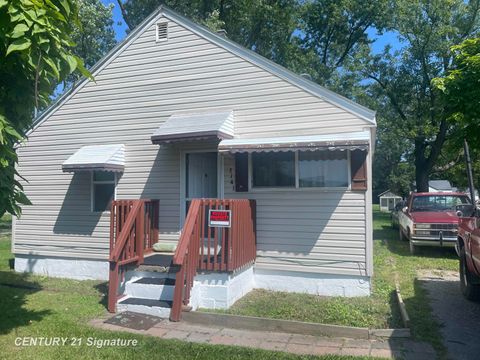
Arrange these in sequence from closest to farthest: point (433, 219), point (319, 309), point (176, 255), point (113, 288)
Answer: point (176, 255) → point (319, 309) → point (113, 288) → point (433, 219)

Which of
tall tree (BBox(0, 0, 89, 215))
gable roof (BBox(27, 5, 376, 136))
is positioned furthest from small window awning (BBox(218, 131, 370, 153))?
tall tree (BBox(0, 0, 89, 215))

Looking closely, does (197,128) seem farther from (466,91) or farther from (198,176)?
(466,91)

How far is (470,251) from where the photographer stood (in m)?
6.73

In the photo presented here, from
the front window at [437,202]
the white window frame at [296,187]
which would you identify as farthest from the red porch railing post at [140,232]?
the front window at [437,202]

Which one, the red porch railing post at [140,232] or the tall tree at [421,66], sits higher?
the tall tree at [421,66]

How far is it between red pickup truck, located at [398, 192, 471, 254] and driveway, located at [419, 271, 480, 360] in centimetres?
255

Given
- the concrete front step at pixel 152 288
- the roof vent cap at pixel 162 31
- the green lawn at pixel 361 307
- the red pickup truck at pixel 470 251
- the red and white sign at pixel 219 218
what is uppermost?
the roof vent cap at pixel 162 31

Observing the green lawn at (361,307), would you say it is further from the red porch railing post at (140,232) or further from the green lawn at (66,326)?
the red porch railing post at (140,232)

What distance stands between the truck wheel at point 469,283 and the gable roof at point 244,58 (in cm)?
301

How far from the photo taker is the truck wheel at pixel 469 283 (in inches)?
288

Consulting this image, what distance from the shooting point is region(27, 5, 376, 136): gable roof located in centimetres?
792

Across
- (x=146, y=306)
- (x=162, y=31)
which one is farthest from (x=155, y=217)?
(x=162, y=31)

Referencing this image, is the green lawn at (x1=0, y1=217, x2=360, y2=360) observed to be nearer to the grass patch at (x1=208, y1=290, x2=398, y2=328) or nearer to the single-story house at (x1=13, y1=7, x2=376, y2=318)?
Result: the single-story house at (x1=13, y1=7, x2=376, y2=318)

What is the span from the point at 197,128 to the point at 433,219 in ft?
26.6
